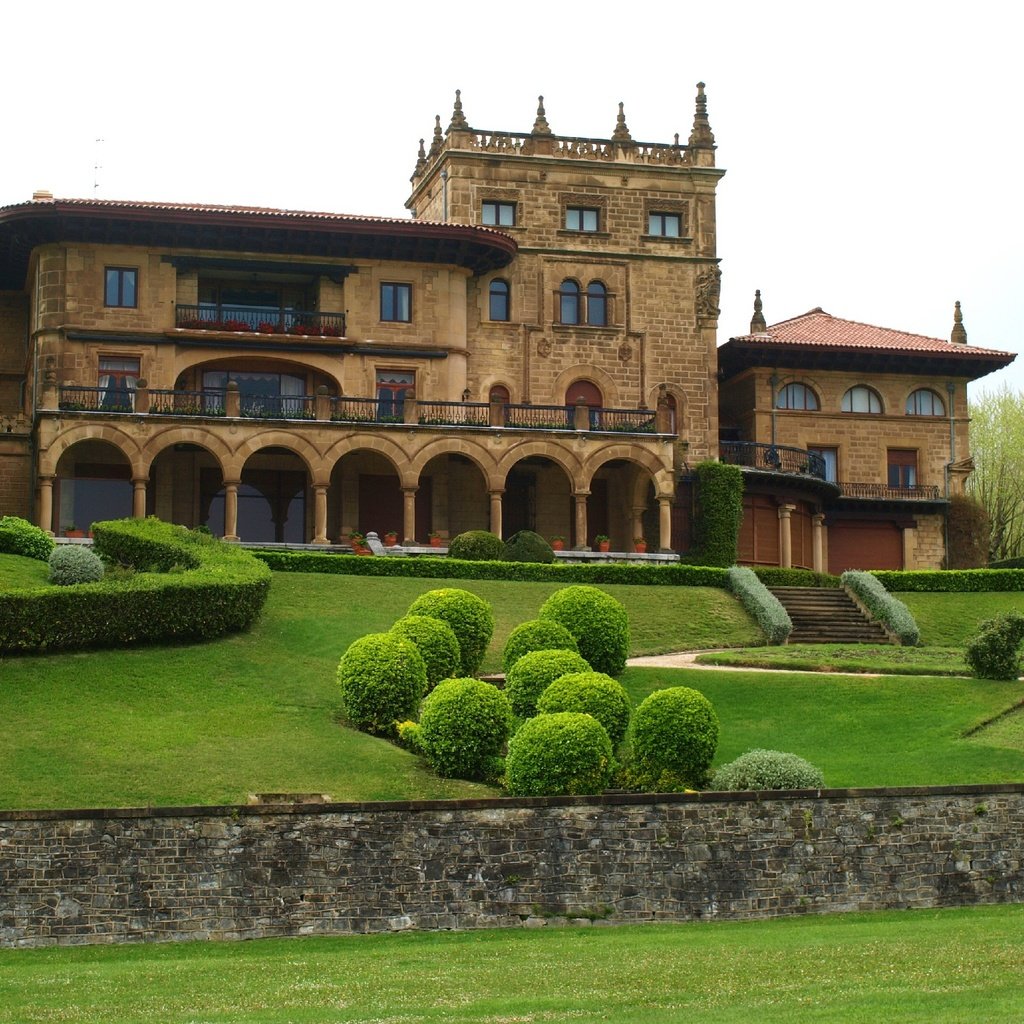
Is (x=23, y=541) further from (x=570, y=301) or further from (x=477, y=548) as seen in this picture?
(x=570, y=301)

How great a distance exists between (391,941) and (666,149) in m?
44.6

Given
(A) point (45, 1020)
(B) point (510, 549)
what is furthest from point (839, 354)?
(A) point (45, 1020)

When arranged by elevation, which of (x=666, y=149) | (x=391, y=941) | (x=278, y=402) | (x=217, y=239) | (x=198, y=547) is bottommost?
(x=391, y=941)

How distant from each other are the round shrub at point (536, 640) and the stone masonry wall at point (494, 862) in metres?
10.5

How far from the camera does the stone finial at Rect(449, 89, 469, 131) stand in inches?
2409

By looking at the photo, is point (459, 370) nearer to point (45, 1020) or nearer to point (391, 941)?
point (391, 941)

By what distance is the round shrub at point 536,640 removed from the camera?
35.1 m

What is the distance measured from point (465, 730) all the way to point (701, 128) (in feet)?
128

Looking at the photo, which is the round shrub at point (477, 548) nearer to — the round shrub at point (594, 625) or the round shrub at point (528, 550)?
the round shrub at point (528, 550)

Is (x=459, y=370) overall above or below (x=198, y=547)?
above

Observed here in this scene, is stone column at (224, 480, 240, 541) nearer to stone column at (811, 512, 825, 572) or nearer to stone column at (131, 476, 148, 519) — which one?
stone column at (131, 476, 148, 519)

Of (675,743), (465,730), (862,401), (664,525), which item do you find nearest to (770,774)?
(675,743)

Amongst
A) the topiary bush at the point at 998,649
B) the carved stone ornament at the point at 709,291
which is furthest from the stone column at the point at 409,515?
the topiary bush at the point at 998,649

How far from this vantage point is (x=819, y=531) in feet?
209
